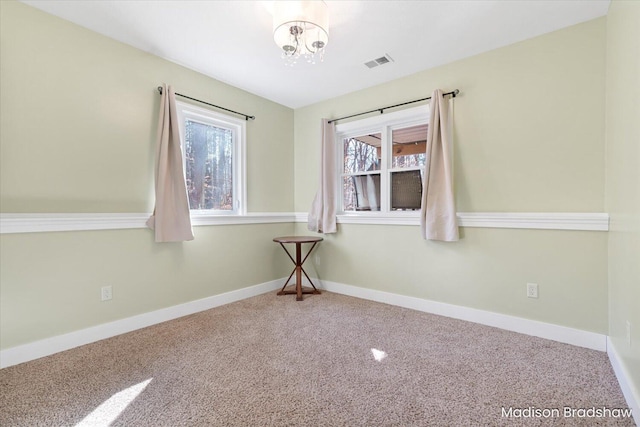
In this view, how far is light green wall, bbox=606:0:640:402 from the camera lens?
1464mm

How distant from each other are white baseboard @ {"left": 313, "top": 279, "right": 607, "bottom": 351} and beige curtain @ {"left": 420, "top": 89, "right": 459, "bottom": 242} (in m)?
0.70

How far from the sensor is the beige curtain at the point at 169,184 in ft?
8.42

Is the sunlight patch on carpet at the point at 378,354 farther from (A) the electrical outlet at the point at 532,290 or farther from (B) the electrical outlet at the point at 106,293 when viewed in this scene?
(B) the electrical outlet at the point at 106,293

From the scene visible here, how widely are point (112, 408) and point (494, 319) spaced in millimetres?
2799

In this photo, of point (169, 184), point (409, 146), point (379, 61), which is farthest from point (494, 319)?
point (169, 184)

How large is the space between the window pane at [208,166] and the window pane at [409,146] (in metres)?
1.89

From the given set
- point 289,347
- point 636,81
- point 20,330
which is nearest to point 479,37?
point 636,81

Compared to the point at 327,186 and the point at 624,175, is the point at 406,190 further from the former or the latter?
the point at 624,175

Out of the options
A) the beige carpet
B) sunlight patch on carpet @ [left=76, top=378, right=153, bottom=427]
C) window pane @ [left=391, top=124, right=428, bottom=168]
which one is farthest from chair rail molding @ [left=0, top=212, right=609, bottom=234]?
sunlight patch on carpet @ [left=76, top=378, right=153, bottom=427]

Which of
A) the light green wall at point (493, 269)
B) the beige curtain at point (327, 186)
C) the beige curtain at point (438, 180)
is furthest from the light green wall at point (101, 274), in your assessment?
the beige curtain at point (438, 180)

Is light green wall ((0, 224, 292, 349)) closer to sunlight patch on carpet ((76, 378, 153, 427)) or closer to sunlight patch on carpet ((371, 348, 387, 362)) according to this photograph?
sunlight patch on carpet ((76, 378, 153, 427))

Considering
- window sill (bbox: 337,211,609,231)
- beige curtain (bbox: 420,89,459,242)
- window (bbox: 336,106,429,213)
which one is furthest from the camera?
window (bbox: 336,106,429,213)

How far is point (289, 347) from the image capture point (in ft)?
7.20

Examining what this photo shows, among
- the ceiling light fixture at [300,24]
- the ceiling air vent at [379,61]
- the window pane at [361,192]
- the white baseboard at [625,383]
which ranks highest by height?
the ceiling air vent at [379,61]
